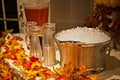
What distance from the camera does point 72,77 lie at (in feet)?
2.73

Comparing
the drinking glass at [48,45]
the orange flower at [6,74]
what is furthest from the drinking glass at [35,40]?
the orange flower at [6,74]

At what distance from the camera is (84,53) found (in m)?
0.92

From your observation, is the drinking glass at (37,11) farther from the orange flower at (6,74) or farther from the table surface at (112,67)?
the orange flower at (6,74)

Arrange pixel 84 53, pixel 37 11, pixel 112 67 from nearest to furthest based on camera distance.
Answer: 1. pixel 84 53
2. pixel 112 67
3. pixel 37 11

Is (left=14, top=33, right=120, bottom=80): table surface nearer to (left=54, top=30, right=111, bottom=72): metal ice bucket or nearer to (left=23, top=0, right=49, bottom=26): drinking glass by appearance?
(left=54, top=30, right=111, bottom=72): metal ice bucket

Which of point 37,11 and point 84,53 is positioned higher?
point 37,11

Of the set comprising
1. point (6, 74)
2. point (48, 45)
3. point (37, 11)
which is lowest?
point (6, 74)

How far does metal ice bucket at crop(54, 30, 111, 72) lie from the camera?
3.00 ft

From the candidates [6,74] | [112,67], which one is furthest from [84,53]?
[6,74]

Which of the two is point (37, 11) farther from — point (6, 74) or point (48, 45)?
point (6, 74)

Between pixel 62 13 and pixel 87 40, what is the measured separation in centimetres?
53

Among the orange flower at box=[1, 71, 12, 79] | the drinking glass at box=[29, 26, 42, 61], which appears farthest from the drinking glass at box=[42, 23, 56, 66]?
the orange flower at box=[1, 71, 12, 79]

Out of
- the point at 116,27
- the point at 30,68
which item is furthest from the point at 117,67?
the point at 30,68

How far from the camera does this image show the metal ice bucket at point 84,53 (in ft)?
3.00
